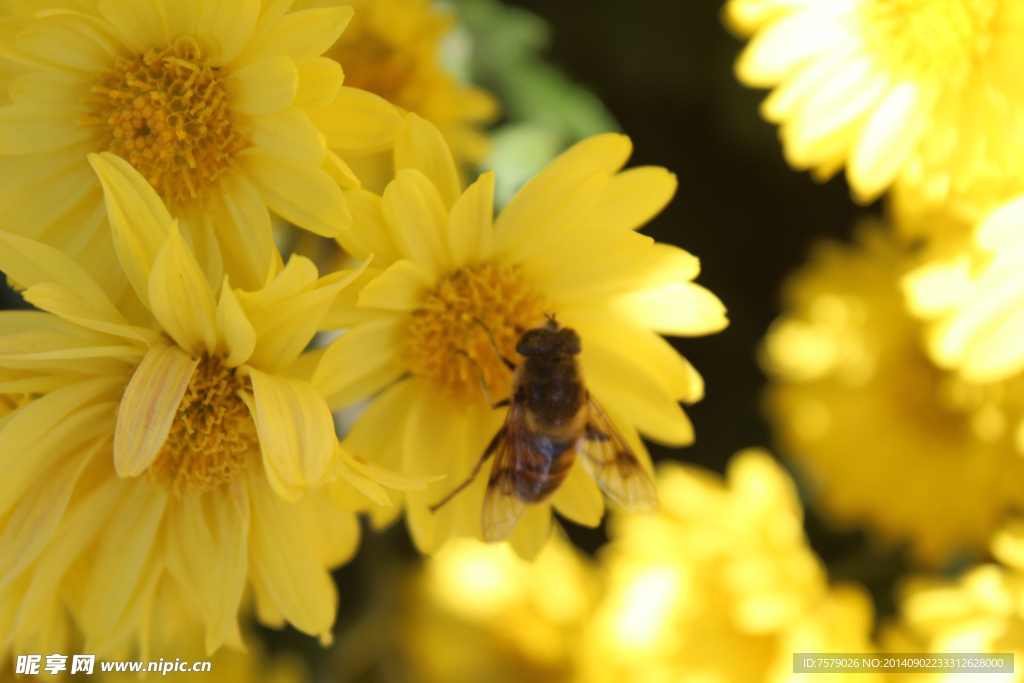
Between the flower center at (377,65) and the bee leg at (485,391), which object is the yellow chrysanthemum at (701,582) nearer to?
the bee leg at (485,391)

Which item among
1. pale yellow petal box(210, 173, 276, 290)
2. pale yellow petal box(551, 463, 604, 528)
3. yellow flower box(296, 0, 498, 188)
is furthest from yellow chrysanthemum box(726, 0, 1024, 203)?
pale yellow petal box(210, 173, 276, 290)

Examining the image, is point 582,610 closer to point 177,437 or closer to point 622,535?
point 622,535

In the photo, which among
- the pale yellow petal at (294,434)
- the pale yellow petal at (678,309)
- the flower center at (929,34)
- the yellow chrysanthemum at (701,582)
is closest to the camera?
the pale yellow petal at (294,434)

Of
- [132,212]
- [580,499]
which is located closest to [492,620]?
[580,499]

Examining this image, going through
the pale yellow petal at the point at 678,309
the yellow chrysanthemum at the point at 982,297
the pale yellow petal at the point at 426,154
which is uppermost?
the yellow chrysanthemum at the point at 982,297

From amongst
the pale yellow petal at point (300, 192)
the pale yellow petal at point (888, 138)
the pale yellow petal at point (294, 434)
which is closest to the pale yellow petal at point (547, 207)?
the pale yellow petal at point (300, 192)

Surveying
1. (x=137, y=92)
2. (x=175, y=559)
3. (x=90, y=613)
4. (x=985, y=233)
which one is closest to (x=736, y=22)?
(x=985, y=233)

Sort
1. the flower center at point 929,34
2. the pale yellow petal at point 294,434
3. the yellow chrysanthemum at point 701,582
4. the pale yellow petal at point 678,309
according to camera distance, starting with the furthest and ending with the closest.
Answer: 1. the yellow chrysanthemum at point 701,582
2. the flower center at point 929,34
3. the pale yellow petal at point 678,309
4. the pale yellow petal at point 294,434
